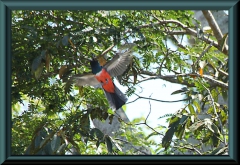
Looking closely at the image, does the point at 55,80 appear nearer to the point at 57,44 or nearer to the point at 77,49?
the point at 77,49

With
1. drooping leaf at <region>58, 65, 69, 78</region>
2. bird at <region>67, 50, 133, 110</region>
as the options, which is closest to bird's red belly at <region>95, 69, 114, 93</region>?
bird at <region>67, 50, 133, 110</region>

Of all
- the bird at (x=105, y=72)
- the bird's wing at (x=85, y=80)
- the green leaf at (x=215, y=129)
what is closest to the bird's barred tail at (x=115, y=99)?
the bird at (x=105, y=72)

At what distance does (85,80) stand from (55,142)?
58 cm

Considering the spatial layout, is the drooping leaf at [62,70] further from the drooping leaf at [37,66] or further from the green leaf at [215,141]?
the green leaf at [215,141]

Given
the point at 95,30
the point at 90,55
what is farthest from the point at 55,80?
the point at 95,30

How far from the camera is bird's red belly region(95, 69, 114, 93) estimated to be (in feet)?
12.3

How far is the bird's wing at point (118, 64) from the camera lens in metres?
3.69

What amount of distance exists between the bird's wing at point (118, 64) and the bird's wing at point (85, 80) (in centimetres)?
13

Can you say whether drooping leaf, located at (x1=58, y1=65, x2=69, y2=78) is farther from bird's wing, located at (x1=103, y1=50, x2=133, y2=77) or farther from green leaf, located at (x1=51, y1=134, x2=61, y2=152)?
green leaf, located at (x1=51, y1=134, x2=61, y2=152)

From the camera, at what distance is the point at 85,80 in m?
3.75
